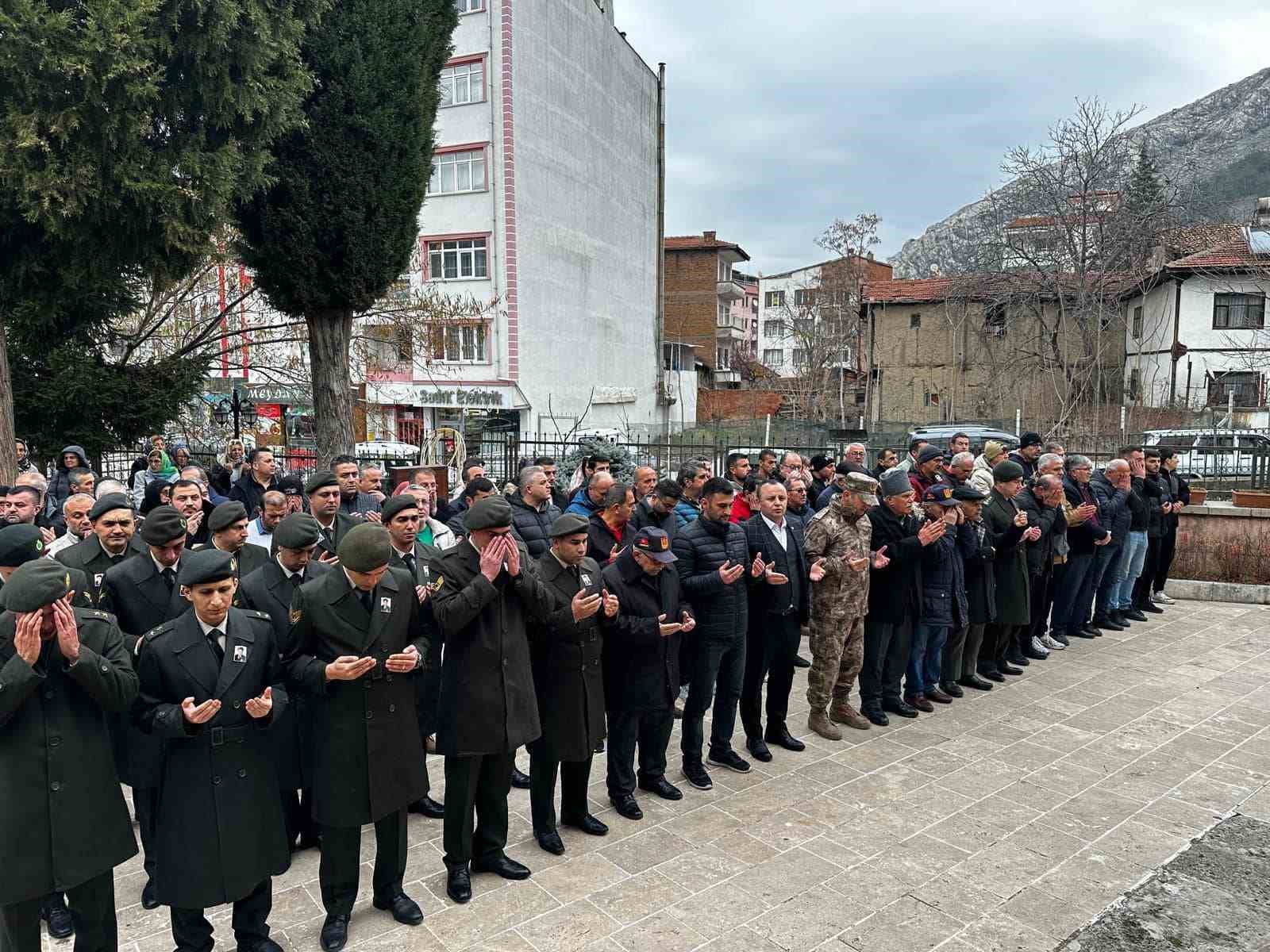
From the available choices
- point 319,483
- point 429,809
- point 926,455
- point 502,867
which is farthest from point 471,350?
point 502,867

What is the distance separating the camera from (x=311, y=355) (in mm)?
12938

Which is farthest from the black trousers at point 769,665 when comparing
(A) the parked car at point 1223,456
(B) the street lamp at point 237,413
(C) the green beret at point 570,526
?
(B) the street lamp at point 237,413

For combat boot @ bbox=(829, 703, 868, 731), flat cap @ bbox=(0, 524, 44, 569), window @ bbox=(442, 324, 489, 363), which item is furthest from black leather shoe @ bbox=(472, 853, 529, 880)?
window @ bbox=(442, 324, 489, 363)

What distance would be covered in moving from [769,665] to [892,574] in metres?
1.35

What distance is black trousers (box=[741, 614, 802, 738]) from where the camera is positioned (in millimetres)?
6082

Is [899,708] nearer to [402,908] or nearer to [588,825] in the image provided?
[588,825]

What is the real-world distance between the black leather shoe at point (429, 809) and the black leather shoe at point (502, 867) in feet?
2.86

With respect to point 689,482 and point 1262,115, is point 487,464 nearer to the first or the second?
point 689,482

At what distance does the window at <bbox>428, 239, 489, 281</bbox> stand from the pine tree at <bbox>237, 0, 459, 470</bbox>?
1585 centimetres

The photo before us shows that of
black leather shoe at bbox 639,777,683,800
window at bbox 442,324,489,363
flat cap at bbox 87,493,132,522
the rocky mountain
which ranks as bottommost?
black leather shoe at bbox 639,777,683,800

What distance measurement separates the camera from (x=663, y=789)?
5.58m

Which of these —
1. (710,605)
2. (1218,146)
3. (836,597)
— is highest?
(1218,146)

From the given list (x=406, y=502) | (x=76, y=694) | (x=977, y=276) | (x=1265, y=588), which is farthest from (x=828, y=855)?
Result: (x=977, y=276)

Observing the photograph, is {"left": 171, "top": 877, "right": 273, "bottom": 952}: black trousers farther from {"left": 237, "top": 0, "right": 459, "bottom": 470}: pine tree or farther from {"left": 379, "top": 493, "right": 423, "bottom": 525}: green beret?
{"left": 237, "top": 0, "right": 459, "bottom": 470}: pine tree
